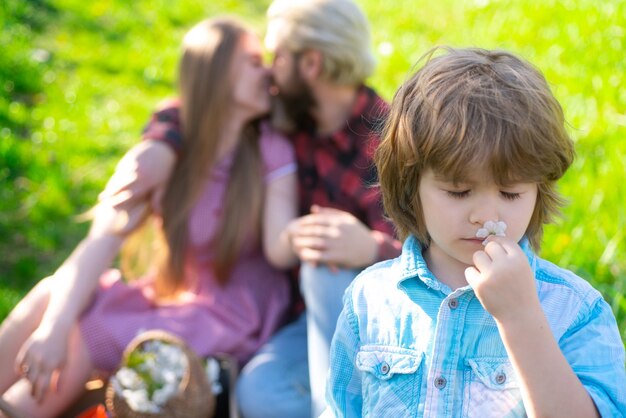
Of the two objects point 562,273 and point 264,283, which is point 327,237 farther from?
point 562,273

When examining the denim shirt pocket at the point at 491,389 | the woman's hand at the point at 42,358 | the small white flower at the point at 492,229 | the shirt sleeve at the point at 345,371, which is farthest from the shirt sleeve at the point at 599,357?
the woman's hand at the point at 42,358

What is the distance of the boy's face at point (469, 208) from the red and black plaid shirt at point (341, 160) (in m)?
1.15

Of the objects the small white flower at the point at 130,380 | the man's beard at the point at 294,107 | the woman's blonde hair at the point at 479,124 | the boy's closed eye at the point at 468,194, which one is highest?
the man's beard at the point at 294,107

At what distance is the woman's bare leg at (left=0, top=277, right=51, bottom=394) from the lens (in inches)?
105

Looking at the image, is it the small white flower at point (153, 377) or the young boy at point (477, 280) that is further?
the small white flower at point (153, 377)

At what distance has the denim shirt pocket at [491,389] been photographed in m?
1.52

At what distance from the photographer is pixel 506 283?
1398 millimetres

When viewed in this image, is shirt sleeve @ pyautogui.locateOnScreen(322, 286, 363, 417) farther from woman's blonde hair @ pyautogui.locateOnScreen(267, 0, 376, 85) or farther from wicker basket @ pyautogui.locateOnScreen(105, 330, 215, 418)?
woman's blonde hair @ pyautogui.locateOnScreen(267, 0, 376, 85)

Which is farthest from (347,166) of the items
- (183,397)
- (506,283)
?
(506,283)

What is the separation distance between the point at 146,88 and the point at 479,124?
4076 mm

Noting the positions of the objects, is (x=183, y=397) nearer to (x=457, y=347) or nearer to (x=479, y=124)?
(x=457, y=347)

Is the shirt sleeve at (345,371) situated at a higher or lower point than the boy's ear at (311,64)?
lower

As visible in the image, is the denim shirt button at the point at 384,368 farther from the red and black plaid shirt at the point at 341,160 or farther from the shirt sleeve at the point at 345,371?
the red and black plaid shirt at the point at 341,160

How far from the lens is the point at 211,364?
2.64 meters
